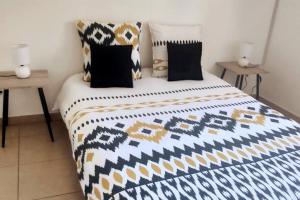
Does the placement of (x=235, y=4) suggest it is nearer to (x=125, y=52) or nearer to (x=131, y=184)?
(x=125, y=52)

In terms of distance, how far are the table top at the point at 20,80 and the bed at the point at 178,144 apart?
0.71 ft

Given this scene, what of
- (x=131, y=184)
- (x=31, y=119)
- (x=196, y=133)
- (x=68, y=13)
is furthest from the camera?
(x=31, y=119)

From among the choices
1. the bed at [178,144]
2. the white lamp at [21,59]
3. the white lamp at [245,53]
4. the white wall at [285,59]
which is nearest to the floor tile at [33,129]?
the bed at [178,144]

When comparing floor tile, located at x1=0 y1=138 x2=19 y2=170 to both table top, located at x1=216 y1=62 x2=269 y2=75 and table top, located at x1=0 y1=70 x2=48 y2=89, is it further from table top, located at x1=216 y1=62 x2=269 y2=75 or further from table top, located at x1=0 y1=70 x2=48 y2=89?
table top, located at x1=216 y1=62 x2=269 y2=75

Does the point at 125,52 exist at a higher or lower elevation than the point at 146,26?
lower

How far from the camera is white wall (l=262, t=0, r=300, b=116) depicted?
301 cm

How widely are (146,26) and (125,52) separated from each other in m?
0.56

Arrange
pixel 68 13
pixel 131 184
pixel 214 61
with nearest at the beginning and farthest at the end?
pixel 131 184, pixel 68 13, pixel 214 61

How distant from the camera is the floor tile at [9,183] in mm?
1791

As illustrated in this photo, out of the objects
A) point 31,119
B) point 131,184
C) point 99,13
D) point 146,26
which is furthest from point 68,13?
point 131,184

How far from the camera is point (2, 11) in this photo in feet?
7.19

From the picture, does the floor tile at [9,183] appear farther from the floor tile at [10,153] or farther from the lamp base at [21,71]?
the lamp base at [21,71]

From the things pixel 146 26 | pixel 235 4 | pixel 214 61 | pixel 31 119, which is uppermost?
pixel 235 4

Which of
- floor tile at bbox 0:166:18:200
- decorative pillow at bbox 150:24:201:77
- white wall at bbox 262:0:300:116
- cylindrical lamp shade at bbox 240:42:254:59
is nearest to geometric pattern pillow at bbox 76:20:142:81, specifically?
decorative pillow at bbox 150:24:201:77
